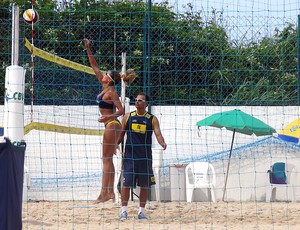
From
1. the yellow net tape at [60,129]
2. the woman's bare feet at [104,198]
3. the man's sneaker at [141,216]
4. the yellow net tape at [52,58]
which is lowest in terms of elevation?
the man's sneaker at [141,216]

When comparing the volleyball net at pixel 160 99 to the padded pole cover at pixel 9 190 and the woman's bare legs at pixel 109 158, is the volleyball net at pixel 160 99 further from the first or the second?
the padded pole cover at pixel 9 190

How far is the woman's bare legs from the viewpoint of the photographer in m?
10.2

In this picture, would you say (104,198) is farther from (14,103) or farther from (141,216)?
(14,103)

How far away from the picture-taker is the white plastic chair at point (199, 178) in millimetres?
11930

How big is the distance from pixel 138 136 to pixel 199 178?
2.64 metres

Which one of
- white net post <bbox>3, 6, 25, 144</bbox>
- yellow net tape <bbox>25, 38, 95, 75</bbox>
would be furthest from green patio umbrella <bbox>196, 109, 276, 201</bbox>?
white net post <bbox>3, 6, 25, 144</bbox>

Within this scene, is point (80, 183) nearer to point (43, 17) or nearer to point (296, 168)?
point (43, 17)

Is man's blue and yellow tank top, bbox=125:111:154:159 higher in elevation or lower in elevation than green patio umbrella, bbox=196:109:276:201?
lower

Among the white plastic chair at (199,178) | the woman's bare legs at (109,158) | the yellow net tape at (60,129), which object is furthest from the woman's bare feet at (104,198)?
the white plastic chair at (199,178)

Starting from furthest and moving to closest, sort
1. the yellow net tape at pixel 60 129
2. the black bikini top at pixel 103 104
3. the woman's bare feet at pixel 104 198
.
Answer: the woman's bare feet at pixel 104 198 → the yellow net tape at pixel 60 129 → the black bikini top at pixel 103 104

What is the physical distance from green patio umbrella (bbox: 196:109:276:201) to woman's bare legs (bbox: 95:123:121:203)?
5.65ft

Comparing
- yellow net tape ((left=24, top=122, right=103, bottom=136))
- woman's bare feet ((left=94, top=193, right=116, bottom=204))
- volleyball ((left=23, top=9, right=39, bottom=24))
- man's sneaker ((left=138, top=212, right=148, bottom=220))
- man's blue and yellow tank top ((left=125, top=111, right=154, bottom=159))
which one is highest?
volleyball ((left=23, top=9, right=39, bottom=24))

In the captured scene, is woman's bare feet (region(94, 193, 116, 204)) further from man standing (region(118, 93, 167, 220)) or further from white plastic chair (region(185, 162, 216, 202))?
white plastic chair (region(185, 162, 216, 202))

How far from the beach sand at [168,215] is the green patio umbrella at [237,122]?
992 millimetres
